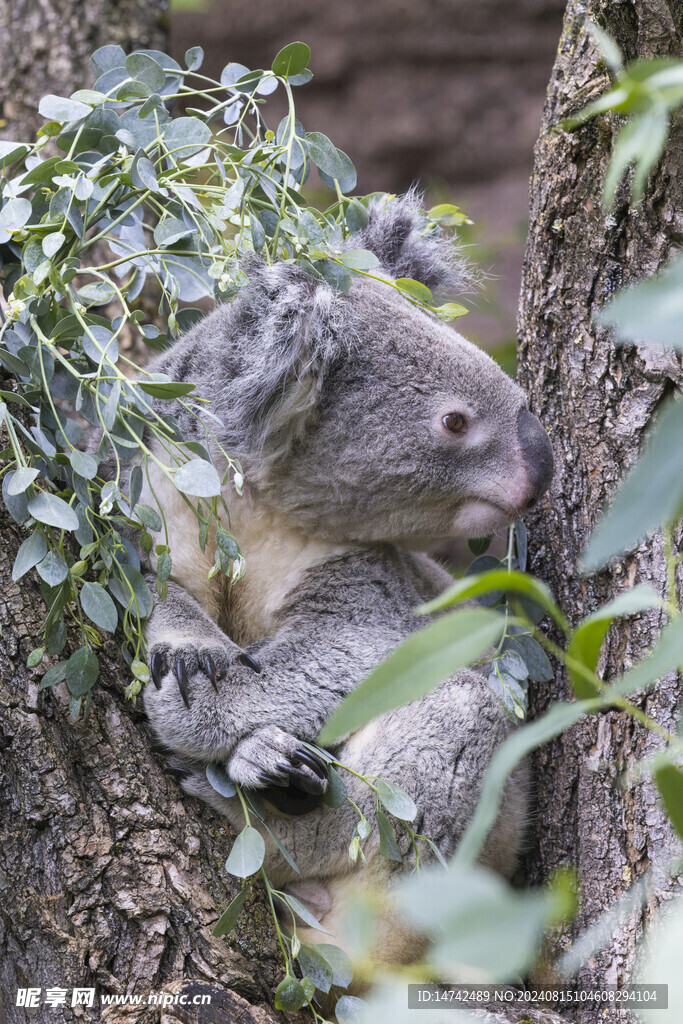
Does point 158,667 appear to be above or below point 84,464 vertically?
below

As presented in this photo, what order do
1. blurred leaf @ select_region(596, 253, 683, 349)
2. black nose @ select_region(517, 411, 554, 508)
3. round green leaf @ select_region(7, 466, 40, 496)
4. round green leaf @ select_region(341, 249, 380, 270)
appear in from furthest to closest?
1. black nose @ select_region(517, 411, 554, 508)
2. round green leaf @ select_region(341, 249, 380, 270)
3. round green leaf @ select_region(7, 466, 40, 496)
4. blurred leaf @ select_region(596, 253, 683, 349)

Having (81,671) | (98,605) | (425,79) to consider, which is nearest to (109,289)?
(98,605)

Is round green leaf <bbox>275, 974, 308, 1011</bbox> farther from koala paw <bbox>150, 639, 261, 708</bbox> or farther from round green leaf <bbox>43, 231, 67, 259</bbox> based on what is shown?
round green leaf <bbox>43, 231, 67, 259</bbox>

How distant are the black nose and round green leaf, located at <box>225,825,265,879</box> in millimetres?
957

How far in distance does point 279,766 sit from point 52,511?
2.18ft

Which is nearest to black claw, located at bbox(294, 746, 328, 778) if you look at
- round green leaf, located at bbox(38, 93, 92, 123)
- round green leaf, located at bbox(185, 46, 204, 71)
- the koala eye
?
the koala eye

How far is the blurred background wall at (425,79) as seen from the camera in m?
7.13

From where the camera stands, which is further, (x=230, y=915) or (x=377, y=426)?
(x=377, y=426)

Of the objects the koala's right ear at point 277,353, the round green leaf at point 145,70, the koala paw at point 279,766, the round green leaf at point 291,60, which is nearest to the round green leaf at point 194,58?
the round green leaf at point 145,70

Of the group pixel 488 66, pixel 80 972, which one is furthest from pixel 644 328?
pixel 488 66

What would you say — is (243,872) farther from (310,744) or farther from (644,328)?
(644,328)

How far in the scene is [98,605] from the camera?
5.40ft

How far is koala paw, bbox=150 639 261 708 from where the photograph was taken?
1854mm

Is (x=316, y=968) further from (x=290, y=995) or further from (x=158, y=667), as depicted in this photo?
(x=158, y=667)
